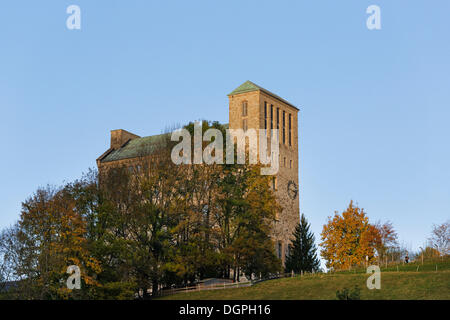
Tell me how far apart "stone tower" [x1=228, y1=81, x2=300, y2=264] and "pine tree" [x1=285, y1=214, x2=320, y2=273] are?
1.70m

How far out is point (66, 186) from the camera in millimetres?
50875

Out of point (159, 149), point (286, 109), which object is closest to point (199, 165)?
point (159, 149)

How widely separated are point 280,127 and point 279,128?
32 centimetres

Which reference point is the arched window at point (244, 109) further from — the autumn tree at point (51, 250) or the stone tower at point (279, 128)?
the autumn tree at point (51, 250)

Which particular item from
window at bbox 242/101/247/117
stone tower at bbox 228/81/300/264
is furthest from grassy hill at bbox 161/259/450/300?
window at bbox 242/101/247/117

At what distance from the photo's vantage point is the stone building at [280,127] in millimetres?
74125

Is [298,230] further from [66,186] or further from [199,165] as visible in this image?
[66,186]

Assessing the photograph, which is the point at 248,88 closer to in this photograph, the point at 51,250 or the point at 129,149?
the point at 129,149

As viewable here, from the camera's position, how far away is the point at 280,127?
255 ft

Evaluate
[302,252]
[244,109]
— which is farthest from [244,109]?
[302,252]

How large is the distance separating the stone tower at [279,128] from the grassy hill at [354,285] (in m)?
22.6

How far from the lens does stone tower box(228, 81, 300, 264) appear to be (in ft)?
243
